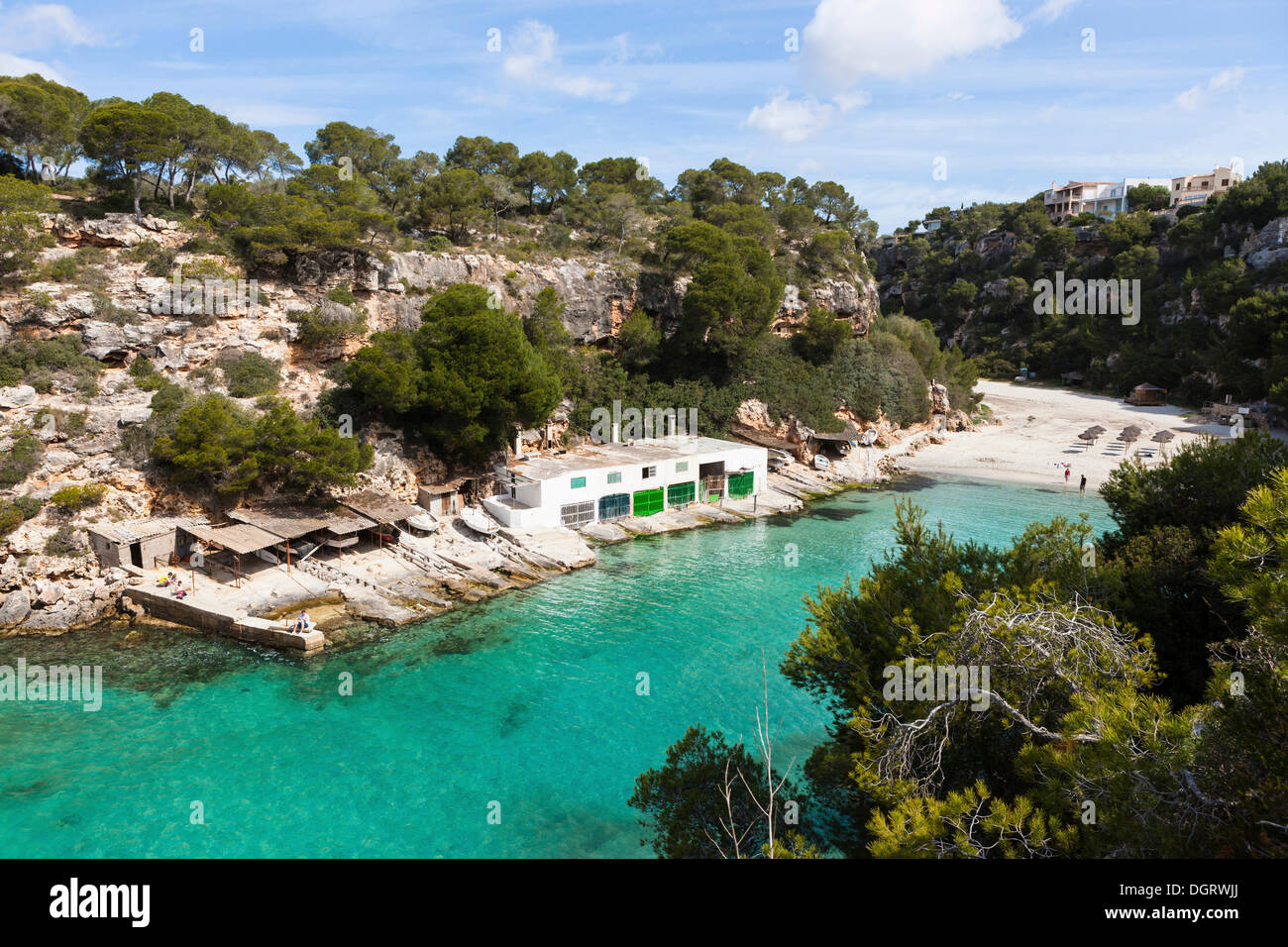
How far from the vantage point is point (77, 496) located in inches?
948

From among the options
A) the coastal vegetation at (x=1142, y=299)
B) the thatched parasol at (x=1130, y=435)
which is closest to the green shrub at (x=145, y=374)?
the thatched parasol at (x=1130, y=435)

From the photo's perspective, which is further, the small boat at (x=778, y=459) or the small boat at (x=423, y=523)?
the small boat at (x=778, y=459)

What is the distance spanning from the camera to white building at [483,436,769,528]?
101 ft

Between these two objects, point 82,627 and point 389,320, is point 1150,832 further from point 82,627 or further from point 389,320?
point 389,320

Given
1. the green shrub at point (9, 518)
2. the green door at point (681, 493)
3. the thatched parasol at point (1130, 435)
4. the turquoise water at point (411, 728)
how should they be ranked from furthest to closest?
the thatched parasol at point (1130, 435)
the green door at point (681, 493)
the green shrub at point (9, 518)
the turquoise water at point (411, 728)

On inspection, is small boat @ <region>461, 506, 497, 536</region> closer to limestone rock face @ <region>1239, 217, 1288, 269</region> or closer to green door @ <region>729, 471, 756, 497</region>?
green door @ <region>729, 471, 756, 497</region>

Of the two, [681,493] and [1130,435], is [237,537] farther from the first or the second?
[1130,435]

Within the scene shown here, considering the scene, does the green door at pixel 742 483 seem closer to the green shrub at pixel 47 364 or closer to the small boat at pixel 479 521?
the small boat at pixel 479 521

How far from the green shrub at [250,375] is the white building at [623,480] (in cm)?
1068

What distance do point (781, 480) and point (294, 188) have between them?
34.3 m

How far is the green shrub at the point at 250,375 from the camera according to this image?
3028 cm

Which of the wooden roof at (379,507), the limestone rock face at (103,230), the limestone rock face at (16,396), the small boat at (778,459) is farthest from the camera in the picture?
the small boat at (778,459)

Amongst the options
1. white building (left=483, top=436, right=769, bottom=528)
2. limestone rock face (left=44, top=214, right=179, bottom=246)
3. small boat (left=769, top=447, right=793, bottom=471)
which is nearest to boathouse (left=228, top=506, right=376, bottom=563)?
white building (left=483, top=436, right=769, bottom=528)

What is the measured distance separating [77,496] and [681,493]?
77.9 feet
